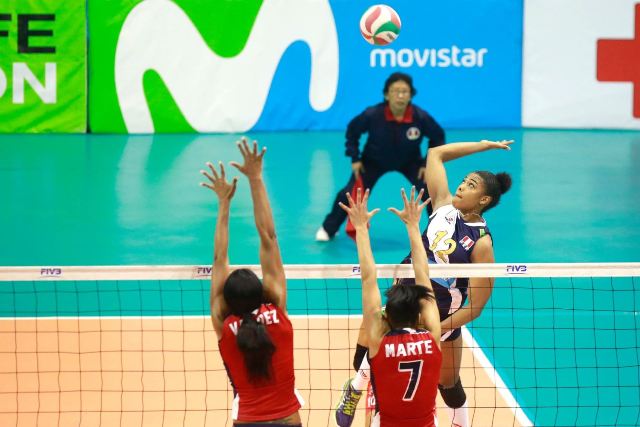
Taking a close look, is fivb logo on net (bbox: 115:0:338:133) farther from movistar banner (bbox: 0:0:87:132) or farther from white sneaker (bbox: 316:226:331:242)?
white sneaker (bbox: 316:226:331:242)

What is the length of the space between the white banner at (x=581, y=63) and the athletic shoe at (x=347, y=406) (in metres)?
14.0

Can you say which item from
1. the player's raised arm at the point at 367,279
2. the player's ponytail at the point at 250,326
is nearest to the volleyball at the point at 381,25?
the player's raised arm at the point at 367,279

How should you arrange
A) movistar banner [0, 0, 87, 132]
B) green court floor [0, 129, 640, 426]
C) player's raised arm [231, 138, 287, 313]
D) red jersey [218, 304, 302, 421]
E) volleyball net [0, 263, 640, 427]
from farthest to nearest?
movistar banner [0, 0, 87, 132]
green court floor [0, 129, 640, 426]
volleyball net [0, 263, 640, 427]
player's raised arm [231, 138, 287, 313]
red jersey [218, 304, 302, 421]

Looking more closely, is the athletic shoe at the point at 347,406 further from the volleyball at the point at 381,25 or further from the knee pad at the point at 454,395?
the volleyball at the point at 381,25

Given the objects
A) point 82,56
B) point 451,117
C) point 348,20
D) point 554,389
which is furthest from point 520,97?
point 554,389

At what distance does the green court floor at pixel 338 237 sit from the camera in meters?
8.84

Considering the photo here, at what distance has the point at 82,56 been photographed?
18938 millimetres

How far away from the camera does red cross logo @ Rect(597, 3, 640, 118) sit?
19203 mm

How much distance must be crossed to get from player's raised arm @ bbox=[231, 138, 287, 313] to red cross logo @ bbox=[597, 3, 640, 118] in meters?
15.3

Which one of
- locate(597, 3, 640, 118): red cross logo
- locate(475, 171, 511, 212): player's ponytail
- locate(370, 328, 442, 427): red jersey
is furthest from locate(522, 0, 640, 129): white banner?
locate(370, 328, 442, 427): red jersey

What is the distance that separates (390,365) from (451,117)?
49.6ft

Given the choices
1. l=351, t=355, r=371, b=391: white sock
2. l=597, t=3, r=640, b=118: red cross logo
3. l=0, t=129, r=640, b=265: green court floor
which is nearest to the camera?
l=351, t=355, r=371, b=391: white sock

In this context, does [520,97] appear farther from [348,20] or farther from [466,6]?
[348,20]

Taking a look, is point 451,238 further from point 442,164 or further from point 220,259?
point 220,259
